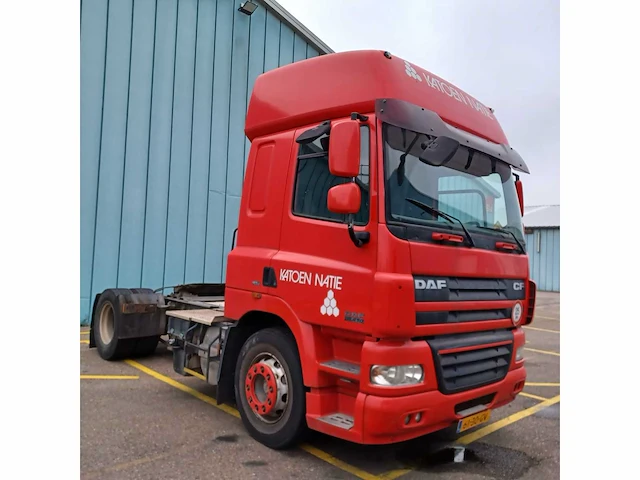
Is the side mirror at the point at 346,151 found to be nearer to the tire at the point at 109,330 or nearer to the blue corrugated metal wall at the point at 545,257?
the tire at the point at 109,330

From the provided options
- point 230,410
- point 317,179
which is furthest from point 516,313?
point 230,410

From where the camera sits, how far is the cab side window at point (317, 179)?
12.0 feet

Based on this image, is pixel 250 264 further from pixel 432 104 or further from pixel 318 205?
pixel 432 104

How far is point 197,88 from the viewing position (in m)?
10.9

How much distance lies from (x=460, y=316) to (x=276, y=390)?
1.57 metres

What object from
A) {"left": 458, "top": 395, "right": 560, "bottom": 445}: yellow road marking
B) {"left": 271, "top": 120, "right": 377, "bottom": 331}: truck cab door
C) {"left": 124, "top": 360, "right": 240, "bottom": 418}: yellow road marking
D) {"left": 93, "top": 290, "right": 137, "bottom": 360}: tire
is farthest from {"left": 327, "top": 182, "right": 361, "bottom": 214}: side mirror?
{"left": 93, "top": 290, "right": 137, "bottom": 360}: tire

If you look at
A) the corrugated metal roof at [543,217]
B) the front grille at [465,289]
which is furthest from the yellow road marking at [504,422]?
the corrugated metal roof at [543,217]

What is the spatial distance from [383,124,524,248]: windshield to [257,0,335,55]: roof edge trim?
30.8 ft

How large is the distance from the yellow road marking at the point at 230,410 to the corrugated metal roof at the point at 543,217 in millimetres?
20429

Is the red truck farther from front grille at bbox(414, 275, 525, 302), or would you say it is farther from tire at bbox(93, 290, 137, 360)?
tire at bbox(93, 290, 137, 360)

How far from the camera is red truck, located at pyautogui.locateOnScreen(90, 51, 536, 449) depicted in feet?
11.3

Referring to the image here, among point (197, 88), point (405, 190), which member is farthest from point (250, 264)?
point (197, 88)

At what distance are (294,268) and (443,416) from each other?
1.56 m

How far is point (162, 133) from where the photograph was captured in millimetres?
10414
